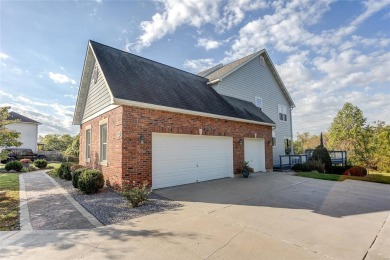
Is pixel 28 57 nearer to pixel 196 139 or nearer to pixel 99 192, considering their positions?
pixel 99 192

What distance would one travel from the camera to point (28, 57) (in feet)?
32.4

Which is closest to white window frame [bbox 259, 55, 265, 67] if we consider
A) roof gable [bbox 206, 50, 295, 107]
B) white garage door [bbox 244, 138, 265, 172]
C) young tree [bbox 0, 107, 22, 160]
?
roof gable [bbox 206, 50, 295, 107]

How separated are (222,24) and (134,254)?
12.5m

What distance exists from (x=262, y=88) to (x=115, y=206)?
1645cm

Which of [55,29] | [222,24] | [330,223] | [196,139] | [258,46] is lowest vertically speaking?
[330,223]

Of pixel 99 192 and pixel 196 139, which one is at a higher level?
pixel 196 139

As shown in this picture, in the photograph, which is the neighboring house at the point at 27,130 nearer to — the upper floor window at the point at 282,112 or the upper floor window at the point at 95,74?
the upper floor window at the point at 95,74

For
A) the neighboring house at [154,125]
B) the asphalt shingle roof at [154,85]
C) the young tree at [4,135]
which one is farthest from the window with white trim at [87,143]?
the asphalt shingle roof at [154,85]

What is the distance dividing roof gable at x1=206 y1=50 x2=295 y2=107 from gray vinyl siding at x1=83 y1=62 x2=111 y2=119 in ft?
25.0

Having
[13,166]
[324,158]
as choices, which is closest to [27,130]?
[13,166]

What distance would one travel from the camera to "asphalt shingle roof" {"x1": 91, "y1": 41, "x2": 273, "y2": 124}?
824 centimetres

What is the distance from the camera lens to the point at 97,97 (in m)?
10.5

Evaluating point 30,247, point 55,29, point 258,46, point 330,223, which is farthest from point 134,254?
point 258,46

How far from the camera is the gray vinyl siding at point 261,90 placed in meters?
15.8
